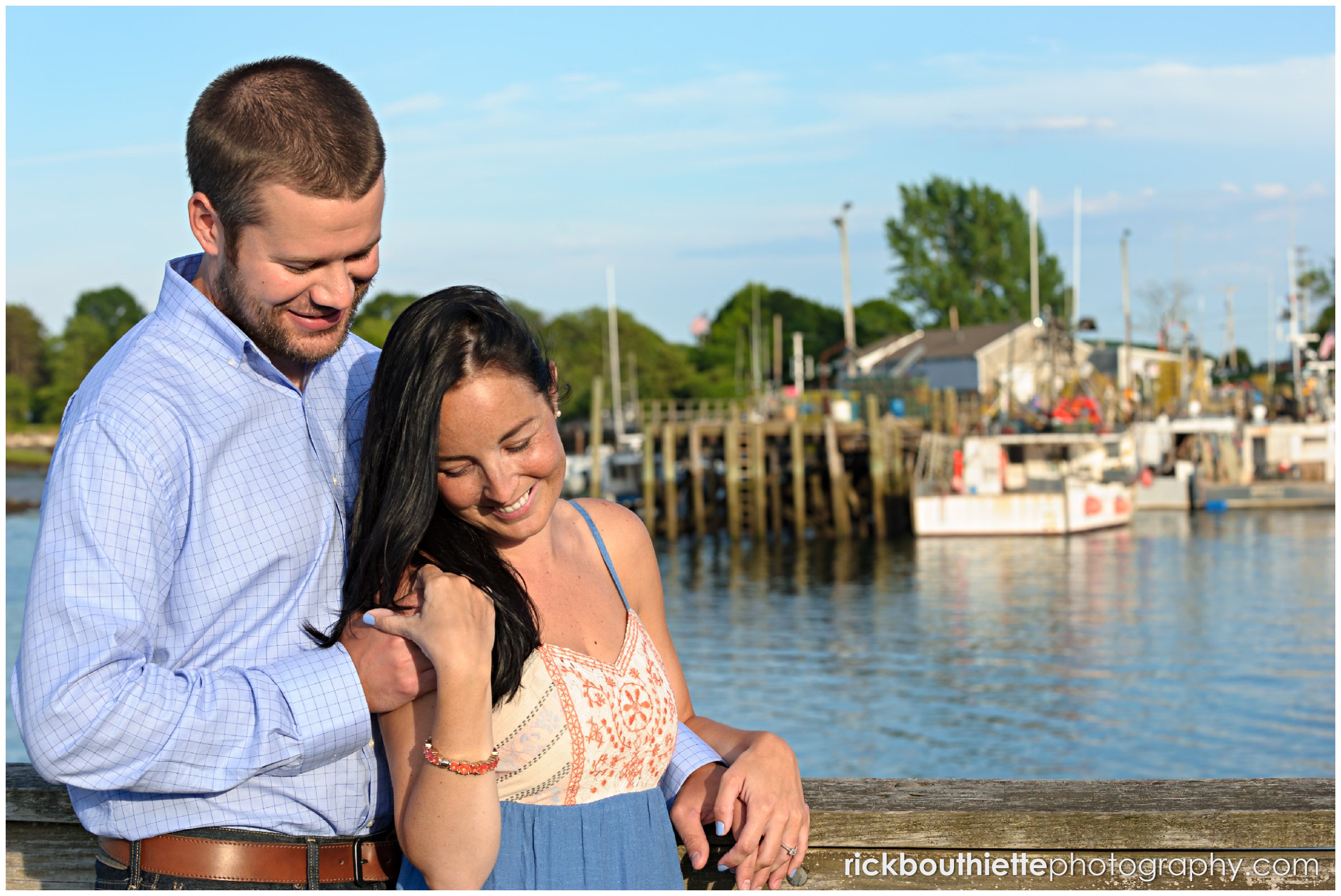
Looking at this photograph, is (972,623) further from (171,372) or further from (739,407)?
(739,407)

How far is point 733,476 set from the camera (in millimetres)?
44531

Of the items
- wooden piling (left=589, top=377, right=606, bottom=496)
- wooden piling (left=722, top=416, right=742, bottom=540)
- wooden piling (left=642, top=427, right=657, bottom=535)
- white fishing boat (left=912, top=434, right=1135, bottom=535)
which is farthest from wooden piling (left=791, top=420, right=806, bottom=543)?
wooden piling (left=589, top=377, right=606, bottom=496)

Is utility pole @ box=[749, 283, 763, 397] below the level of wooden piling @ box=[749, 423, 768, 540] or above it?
above

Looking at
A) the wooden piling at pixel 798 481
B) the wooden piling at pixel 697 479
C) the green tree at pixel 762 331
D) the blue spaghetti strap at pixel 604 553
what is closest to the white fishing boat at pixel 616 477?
the wooden piling at pixel 697 479

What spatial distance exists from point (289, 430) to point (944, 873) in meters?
1.58

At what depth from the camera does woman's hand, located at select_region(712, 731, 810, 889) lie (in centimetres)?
246

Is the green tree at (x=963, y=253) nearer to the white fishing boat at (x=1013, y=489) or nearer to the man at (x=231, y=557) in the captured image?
the white fishing boat at (x=1013, y=489)

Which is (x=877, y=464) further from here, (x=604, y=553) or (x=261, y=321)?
(x=261, y=321)

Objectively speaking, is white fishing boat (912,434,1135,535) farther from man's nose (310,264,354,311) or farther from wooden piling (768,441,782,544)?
man's nose (310,264,354,311)

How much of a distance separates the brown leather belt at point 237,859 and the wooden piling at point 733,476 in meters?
41.8

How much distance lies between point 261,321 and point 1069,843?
6.11ft

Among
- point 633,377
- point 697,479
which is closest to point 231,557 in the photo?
point 697,479

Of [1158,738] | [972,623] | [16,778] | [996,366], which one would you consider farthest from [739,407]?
[16,778]

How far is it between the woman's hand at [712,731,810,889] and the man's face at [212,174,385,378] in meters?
1.07
